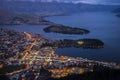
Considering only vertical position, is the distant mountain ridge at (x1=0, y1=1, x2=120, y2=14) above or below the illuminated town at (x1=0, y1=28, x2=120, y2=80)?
above

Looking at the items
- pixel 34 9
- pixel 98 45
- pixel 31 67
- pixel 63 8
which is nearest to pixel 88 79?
pixel 31 67

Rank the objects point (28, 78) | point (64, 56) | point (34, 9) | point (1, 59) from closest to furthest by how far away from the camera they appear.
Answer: point (28, 78) → point (1, 59) → point (64, 56) → point (34, 9)

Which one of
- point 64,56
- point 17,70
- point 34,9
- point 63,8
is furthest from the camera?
point 63,8

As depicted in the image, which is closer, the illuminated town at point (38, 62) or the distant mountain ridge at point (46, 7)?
the illuminated town at point (38, 62)

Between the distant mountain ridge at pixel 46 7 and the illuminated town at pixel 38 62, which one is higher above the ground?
the distant mountain ridge at pixel 46 7

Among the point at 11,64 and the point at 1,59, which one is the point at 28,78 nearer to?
the point at 11,64

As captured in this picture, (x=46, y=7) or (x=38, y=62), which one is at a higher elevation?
(x=46, y=7)

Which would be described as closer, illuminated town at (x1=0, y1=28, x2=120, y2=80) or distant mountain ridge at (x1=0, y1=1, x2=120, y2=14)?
illuminated town at (x1=0, y1=28, x2=120, y2=80)

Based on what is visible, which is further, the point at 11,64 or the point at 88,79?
the point at 11,64
